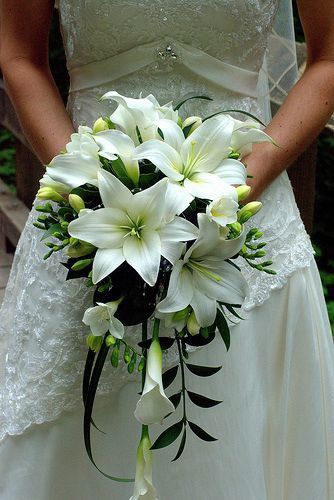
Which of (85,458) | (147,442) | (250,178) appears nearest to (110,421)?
(85,458)

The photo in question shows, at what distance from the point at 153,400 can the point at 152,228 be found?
0.88ft

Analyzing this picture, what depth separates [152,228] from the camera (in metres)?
1.44

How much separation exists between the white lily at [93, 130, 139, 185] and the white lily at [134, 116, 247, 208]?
0.09 ft

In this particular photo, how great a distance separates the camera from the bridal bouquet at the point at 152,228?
1429 millimetres

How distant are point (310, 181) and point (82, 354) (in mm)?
1356

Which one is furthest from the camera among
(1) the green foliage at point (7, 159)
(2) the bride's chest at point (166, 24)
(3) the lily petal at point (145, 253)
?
(1) the green foliage at point (7, 159)

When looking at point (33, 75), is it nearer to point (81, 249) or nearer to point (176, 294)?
point (81, 249)

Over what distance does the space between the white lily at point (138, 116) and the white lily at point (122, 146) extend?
0.06 meters

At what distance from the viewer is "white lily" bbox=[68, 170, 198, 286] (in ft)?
4.64

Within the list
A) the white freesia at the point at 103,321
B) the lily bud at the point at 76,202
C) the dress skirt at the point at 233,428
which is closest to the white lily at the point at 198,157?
the lily bud at the point at 76,202

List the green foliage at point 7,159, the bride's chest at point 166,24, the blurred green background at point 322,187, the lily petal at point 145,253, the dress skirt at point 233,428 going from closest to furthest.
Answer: the lily petal at point 145,253
the bride's chest at point 166,24
the dress skirt at point 233,428
the blurred green background at point 322,187
the green foliage at point 7,159

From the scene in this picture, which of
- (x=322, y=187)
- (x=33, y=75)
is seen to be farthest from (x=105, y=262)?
(x=322, y=187)

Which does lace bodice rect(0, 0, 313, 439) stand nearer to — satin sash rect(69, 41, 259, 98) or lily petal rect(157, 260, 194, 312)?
satin sash rect(69, 41, 259, 98)

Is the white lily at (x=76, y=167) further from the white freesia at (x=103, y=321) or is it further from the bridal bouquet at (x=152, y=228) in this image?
the white freesia at (x=103, y=321)
